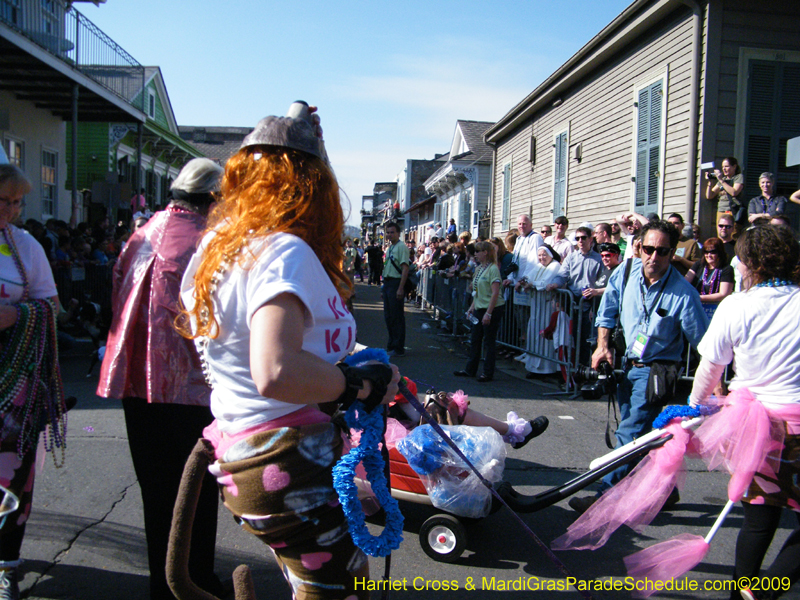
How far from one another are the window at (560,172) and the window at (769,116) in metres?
5.28

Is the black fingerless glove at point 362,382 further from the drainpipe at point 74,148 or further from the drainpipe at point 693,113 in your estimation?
the drainpipe at point 74,148

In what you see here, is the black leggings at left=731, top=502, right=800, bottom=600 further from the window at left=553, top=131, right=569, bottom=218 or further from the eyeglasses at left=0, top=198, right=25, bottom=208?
the window at left=553, top=131, right=569, bottom=218

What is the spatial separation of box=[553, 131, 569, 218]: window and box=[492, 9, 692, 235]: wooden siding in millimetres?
224

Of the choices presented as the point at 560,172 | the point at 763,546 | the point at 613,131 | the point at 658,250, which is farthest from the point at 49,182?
the point at 763,546

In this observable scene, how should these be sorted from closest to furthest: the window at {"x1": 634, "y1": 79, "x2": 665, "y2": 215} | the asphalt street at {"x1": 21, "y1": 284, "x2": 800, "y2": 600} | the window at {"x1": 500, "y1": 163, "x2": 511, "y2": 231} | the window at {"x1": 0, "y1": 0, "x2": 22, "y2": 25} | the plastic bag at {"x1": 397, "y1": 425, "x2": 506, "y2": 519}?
1. the asphalt street at {"x1": 21, "y1": 284, "x2": 800, "y2": 600}
2. the plastic bag at {"x1": 397, "y1": 425, "x2": 506, "y2": 519}
3. the window at {"x1": 634, "y1": 79, "x2": 665, "y2": 215}
4. the window at {"x1": 0, "y1": 0, "x2": 22, "y2": 25}
5. the window at {"x1": 500, "y1": 163, "x2": 511, "y2": 231}

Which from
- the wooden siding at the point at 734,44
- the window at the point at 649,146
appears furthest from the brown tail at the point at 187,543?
the window at the point at 649,146

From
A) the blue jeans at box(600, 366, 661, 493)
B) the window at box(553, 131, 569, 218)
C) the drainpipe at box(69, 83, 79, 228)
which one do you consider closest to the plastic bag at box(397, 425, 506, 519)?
the blue jeans at box(600, 366, 661, 493)

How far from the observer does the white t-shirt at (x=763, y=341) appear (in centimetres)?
268

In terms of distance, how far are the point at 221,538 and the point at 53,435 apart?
1178mm

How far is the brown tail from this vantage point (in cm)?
165

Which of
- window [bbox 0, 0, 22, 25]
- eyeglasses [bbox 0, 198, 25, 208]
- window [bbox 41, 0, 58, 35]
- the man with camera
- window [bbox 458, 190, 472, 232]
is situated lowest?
the man with camera

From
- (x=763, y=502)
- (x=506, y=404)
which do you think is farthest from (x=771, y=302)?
(x=506, y=404)

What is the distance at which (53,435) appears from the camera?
290 cm

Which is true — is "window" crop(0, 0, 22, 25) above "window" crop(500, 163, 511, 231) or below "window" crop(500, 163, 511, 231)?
above
